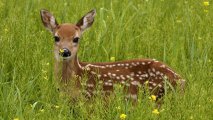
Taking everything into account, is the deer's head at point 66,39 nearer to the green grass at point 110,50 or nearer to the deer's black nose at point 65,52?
the deer's black nose at point 65,52

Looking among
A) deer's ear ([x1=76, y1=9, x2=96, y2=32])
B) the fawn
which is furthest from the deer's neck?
deer's ear ([x1=76, y1=9, x2=96, y2=32])

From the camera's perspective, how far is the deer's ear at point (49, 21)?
7270 millimetres

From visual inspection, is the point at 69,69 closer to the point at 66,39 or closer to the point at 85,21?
the point at 66,39

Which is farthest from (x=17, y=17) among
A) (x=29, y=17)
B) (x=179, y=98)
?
(x=179, y=98)

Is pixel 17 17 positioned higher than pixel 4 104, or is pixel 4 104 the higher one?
pixel 17 17

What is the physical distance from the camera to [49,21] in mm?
7336

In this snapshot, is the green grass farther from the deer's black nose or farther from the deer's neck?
the deer's black nose

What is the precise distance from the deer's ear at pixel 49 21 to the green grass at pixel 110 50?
201 millimetres

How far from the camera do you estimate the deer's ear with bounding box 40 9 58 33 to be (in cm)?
727

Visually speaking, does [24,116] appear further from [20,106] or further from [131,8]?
[131,8]

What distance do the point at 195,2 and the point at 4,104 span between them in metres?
4.60

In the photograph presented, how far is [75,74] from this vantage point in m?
6.95

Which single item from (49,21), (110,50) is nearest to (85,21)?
(49,21)

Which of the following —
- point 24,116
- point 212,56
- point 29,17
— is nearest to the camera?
point 24,116
